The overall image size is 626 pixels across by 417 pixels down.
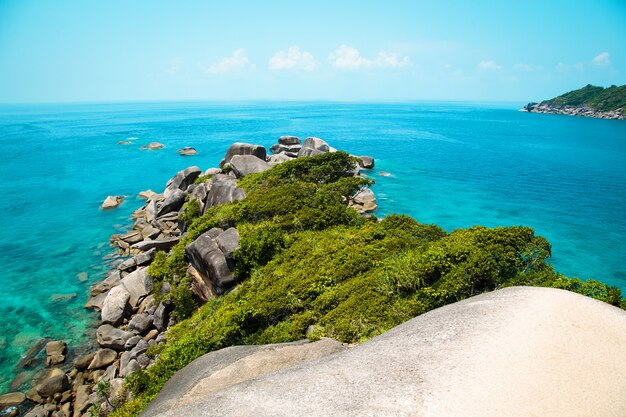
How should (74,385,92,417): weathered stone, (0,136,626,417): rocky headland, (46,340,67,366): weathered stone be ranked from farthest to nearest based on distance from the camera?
(46,340,67,366): weathered stone, (74,385,92,417): weathered stone, (0,136,626,417): rocky headland

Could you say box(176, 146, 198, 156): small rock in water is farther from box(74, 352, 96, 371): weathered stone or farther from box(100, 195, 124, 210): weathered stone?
box(74, 352, 96, 371): weathered stone

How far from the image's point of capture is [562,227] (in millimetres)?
32562

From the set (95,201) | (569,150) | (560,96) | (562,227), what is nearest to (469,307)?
(562,227)

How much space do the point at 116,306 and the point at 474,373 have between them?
20.2m

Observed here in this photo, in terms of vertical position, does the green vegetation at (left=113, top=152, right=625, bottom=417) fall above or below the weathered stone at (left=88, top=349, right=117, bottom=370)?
above

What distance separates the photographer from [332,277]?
15.2 metres

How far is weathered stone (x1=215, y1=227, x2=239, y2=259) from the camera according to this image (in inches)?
716

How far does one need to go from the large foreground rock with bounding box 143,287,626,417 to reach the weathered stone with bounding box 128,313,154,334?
12.2 meters

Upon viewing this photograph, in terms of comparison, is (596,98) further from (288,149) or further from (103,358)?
(103,358)

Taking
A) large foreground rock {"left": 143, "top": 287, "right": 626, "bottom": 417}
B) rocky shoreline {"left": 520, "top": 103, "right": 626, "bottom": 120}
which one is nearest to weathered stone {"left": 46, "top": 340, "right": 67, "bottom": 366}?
large foreground rock {"left": 143, "top": 287, "right": 626, "bottom": 417}

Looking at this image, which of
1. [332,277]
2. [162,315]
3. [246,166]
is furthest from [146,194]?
[332,277]

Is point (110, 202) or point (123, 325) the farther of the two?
point (110, 202)

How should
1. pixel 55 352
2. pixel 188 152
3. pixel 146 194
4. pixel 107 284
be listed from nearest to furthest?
pixel 55 352 → pixel 107 284 → pixel 146 194 → pixel 188 152

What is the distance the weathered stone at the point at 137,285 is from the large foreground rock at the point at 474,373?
1474 cm
